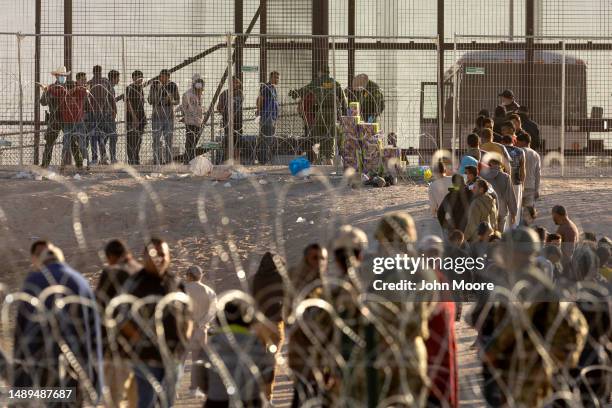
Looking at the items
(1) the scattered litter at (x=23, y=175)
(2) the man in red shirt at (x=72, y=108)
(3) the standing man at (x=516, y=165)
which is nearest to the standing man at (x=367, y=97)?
(2) the man in red shirt at (x=72, y=108)

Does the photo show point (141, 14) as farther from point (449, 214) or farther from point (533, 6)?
point (449, 214)

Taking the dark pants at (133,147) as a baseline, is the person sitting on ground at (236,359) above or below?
below

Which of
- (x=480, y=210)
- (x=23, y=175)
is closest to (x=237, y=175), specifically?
(x=23, y=175)

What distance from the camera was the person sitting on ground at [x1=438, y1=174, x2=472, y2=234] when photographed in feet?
45.1

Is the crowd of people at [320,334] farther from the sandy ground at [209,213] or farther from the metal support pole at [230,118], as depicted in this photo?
the metal support pole at [230,118]

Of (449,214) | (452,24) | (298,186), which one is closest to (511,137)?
(449,214)

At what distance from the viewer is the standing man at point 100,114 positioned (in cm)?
1861

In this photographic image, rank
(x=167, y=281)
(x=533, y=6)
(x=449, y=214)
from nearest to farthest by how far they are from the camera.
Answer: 1. (x=167, y=281)
2. (x=449, y=214)
3. (x=533, y=6)

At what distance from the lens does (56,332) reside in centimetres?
833

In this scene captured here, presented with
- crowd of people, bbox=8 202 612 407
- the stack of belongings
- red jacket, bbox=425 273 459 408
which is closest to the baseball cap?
crowd of people, bbox=8 202 612 407

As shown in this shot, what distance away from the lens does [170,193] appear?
59.2 feet

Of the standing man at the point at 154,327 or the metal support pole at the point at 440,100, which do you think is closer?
the standing man at the point at 154,327

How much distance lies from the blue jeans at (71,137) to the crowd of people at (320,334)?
9734 mm

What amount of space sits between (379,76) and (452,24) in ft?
5.40
